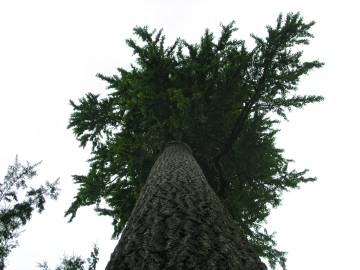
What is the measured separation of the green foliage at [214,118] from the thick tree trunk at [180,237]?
385cm

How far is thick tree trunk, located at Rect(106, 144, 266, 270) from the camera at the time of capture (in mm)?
2432

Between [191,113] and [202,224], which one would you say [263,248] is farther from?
[202,224]

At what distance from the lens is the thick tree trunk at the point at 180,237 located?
2432mm

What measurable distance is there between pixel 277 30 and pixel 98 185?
5.78m

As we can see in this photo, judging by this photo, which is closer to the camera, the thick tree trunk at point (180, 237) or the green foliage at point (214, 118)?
the thick tree trunk at point (180, 237)

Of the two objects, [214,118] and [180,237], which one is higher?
[214,118]

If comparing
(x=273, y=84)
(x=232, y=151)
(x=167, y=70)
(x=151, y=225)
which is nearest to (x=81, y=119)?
(x=167, y=70)

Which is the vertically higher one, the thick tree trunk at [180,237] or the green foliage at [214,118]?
the green foliage at [214,118]

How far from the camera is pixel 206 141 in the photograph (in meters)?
8.92

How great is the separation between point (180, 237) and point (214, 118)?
6.09 meters

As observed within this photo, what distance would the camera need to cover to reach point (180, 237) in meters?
2.83

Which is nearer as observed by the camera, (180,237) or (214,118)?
(180,237)

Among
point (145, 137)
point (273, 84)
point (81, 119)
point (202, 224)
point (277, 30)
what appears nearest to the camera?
point (202, 224)

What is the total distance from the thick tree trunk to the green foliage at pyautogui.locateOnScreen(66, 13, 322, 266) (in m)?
3.85
